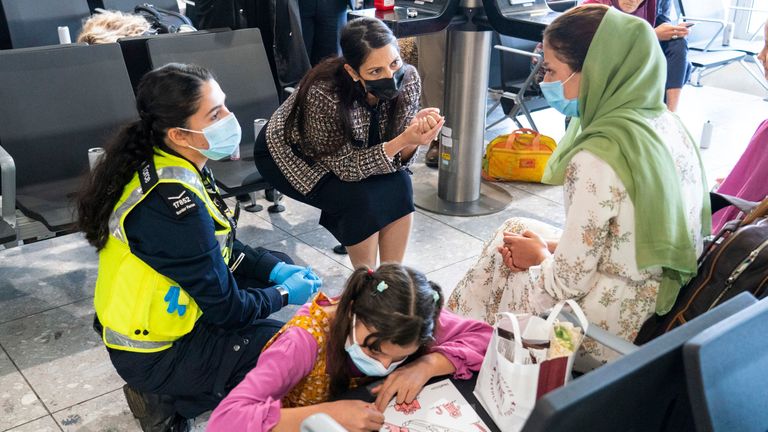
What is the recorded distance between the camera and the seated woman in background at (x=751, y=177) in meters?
2.46

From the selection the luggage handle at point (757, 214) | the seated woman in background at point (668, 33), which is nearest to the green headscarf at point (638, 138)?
the luggage handle at point (757, 214)

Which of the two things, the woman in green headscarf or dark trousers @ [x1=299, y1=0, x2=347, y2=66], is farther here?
dark trousers @ [x1=299, y1=0, x2=347, y2=66]

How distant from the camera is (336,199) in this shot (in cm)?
306

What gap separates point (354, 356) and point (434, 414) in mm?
234

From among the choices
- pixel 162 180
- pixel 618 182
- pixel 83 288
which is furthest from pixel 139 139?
pixel 83 288

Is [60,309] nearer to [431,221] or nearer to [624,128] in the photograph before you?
[431,221]

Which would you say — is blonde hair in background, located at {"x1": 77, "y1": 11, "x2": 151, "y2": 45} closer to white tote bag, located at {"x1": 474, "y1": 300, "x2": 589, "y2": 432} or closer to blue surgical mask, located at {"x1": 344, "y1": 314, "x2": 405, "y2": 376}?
blue surgical mask, located at {"x1": 344, "y1": 314, "x2": 405, "y2": 376}

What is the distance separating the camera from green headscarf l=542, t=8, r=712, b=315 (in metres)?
1.85

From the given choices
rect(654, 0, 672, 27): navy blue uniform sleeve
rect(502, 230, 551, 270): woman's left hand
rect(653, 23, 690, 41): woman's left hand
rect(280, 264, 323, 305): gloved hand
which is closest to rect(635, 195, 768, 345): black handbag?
rect(502, 230, 551, 270): woman's left hand

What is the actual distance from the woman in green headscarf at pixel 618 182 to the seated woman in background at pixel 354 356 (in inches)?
13.4

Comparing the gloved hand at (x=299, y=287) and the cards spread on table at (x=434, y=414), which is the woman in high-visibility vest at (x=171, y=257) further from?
the cards spread on table at (x=434, y=414)

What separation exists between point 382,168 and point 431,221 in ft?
3.67

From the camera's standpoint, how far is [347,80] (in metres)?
2.94

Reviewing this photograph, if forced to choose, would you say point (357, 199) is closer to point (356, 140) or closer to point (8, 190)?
point (356, 140)
